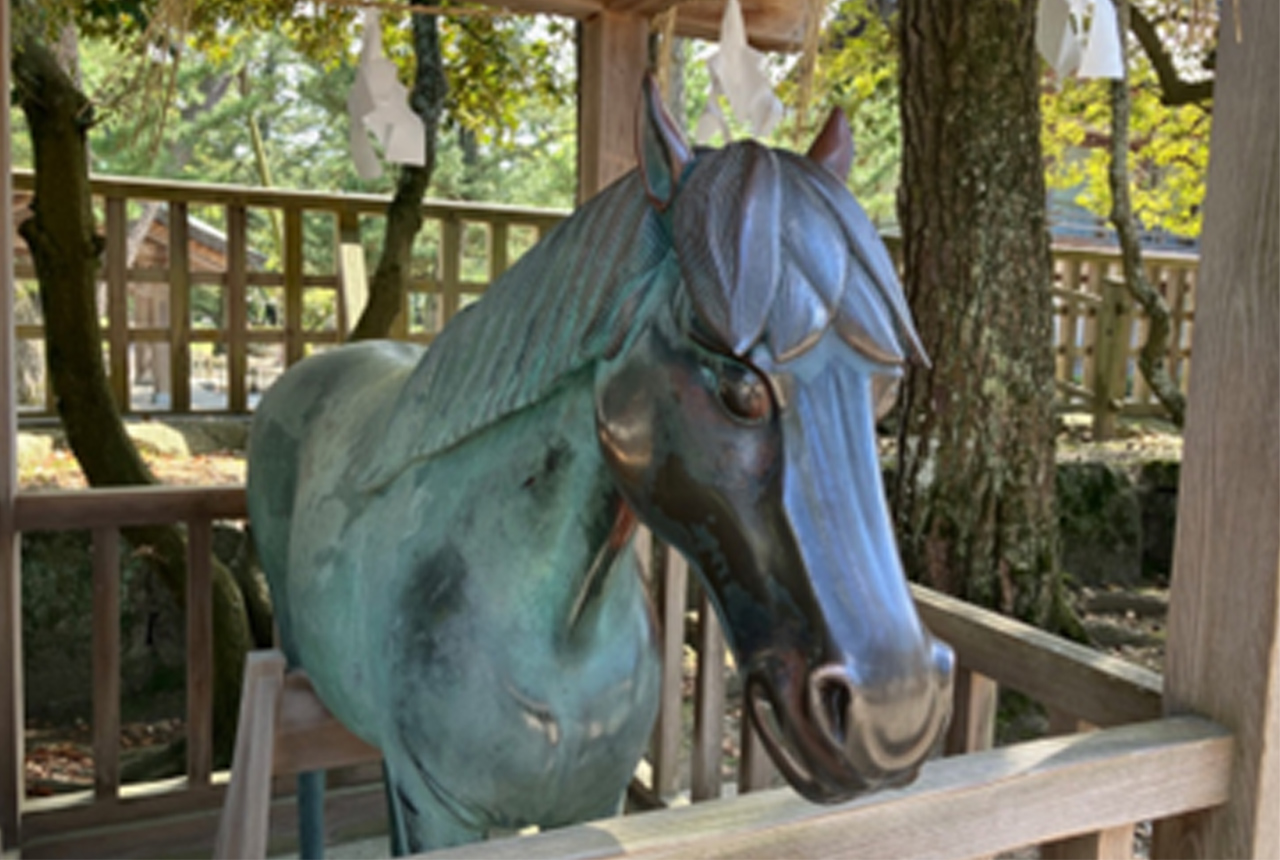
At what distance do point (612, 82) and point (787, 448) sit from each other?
5.44 ft

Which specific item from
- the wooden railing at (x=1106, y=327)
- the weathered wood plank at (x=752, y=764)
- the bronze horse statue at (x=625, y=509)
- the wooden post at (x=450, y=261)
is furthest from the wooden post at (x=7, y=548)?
the wooden railing at (x=1106, y=327)

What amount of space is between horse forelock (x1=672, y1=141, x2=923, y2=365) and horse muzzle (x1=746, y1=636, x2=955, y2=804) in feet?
0.84

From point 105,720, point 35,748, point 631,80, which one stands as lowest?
point 35,748

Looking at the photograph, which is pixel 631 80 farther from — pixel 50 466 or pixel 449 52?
pixel 50 466

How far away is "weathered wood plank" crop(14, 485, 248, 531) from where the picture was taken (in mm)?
2342

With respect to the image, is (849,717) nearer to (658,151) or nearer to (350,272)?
(658,151)

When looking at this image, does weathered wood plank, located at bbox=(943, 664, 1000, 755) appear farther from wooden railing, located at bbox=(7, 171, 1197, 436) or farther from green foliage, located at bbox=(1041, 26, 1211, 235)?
green foliage, located at bbox=(1041, 26, 1211, 235)

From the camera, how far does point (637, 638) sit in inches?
53.0

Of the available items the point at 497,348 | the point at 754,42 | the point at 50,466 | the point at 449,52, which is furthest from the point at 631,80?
the point at 50,466

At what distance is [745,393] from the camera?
2.97 ft

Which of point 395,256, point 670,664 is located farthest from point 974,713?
point 395,256

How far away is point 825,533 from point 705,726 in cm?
164

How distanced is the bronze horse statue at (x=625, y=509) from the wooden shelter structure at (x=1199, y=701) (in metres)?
0.19

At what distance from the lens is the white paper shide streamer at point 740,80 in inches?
76.5
